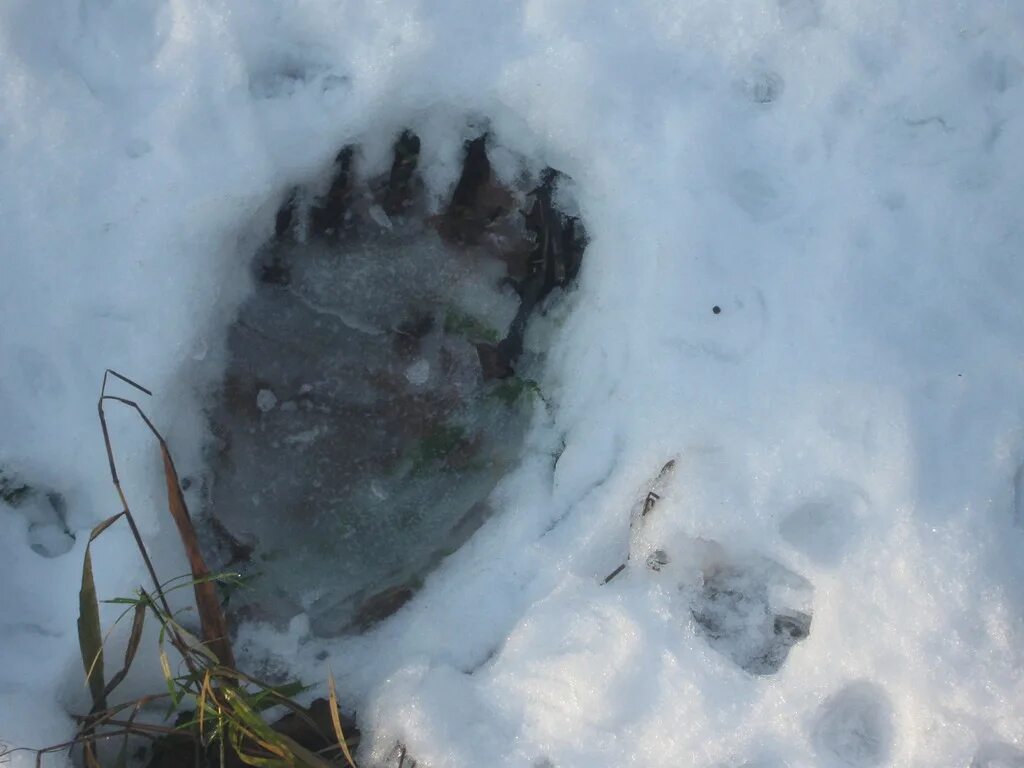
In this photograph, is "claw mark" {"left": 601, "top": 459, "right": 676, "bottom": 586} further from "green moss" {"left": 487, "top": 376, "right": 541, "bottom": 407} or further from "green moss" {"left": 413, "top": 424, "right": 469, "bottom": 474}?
"green moss" {"left": 413, "top": 424, "right": 469, "bottom": 474}

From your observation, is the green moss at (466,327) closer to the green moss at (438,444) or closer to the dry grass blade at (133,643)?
the green moss at (438,444)

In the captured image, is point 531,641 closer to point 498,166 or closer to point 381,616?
point 381,616

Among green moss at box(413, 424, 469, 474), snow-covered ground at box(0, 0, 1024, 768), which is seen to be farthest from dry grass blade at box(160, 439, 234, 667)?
green moss at box(413, 424, 469, 474)

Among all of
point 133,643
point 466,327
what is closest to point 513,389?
point 466,327

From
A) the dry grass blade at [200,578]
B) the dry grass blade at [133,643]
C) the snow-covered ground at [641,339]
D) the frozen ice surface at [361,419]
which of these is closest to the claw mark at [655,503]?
the snow-covered ground at [641,339]

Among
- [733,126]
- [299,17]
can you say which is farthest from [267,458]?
[733,126]

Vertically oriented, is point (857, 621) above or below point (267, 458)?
below
